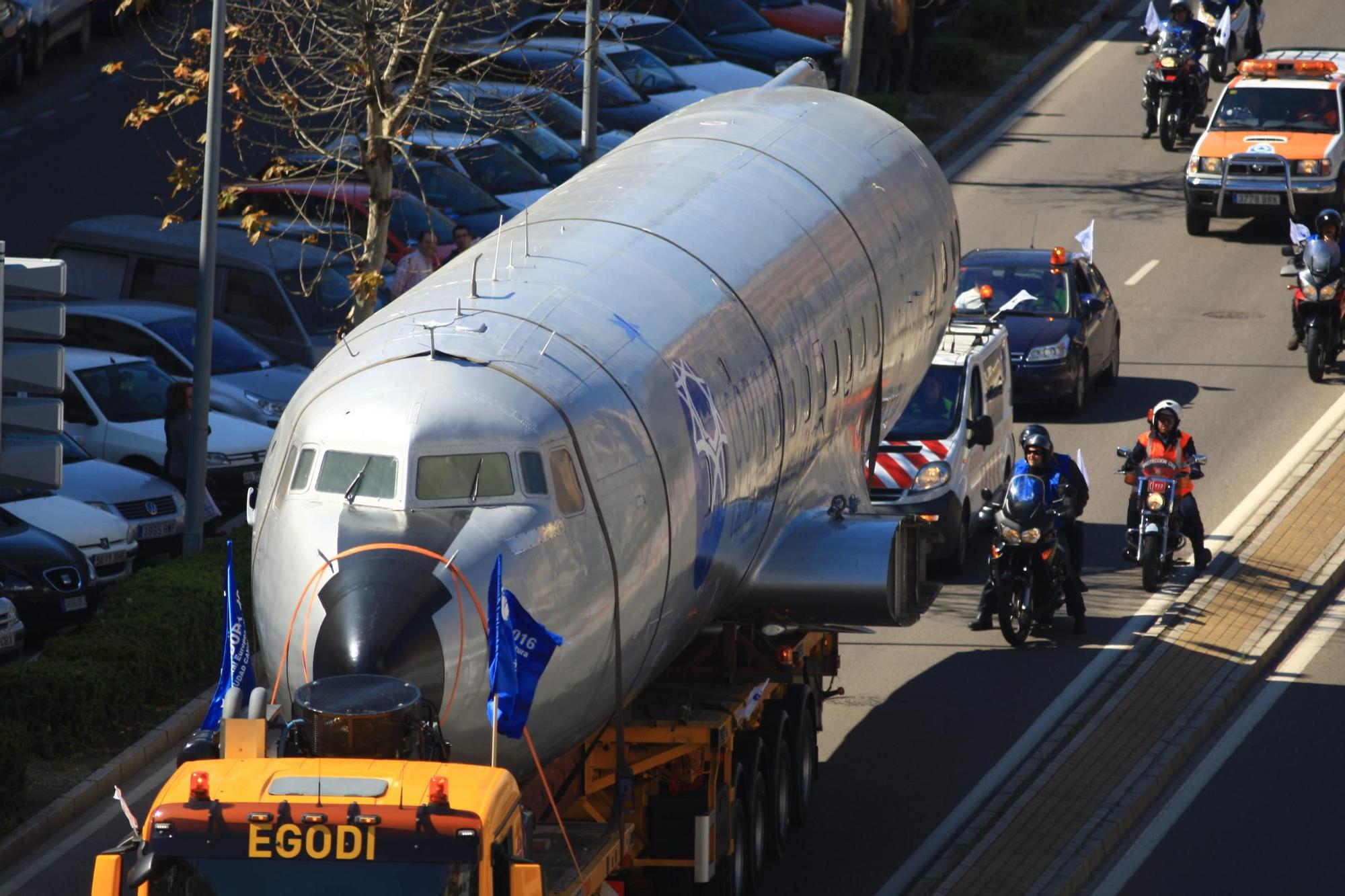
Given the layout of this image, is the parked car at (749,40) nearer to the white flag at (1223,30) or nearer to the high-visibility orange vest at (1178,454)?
the white flag at (1223,30)

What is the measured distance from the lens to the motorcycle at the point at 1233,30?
135 ft

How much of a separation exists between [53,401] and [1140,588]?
10981 mm

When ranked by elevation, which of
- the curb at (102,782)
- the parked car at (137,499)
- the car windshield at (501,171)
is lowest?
the curb at (102,782)

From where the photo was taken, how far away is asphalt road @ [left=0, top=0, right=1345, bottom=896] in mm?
15125

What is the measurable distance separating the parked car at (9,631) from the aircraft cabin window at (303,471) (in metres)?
6.75

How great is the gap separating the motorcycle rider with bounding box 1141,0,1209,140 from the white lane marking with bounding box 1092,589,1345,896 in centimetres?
1891

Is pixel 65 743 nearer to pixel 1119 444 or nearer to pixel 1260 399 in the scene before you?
pixel 1119 444

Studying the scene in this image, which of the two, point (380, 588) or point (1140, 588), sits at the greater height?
point (380, 588)

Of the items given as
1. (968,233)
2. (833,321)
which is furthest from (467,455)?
(968,233)

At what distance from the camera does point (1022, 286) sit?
88.5 feet

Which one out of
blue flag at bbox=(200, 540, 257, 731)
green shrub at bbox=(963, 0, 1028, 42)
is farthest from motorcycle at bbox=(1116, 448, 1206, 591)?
green shrub at bbox=(963, 0, 1028, 42)

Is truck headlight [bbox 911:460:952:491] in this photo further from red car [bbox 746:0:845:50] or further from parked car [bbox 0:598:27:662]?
red car [bbox 746:0:845:50]

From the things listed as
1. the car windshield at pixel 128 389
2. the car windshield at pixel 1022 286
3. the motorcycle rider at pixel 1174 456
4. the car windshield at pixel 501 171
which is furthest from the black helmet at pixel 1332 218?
the car windshield at pixel 128 389

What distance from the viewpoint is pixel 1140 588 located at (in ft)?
69.2
